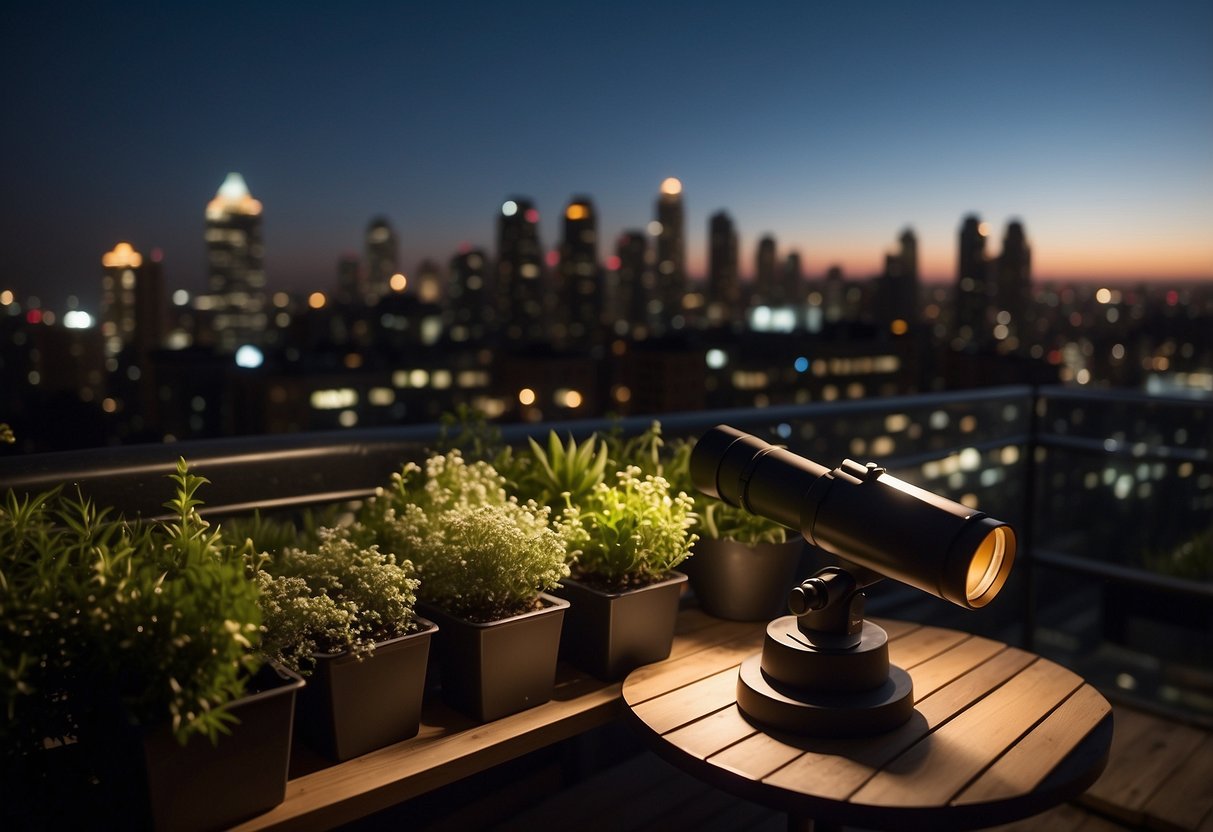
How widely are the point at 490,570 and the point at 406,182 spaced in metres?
54.1

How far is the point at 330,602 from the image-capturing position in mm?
1368

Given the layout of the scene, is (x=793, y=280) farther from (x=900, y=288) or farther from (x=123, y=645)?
(x=123, y=645)

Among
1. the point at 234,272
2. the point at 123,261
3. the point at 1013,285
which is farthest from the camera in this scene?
the point at 234,272

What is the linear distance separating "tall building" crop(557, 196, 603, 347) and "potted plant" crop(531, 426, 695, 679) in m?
78.3

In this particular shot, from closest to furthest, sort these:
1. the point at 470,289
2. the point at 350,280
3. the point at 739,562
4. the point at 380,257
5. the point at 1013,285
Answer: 1. the point at 739,562
2. the point at 1013,285
3. the point at 350,280
4. the point at 470,289
5. the point at 380,257

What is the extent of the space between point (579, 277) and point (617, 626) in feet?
292

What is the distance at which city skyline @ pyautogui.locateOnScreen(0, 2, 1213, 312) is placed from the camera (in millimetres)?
10242

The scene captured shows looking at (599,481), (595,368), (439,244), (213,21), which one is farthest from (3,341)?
(595,368)

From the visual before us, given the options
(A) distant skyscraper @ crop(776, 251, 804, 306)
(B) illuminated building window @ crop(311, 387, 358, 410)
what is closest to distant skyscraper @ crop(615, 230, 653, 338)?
(A) distant skyscraper @ crop(776, 251, 804, 306)

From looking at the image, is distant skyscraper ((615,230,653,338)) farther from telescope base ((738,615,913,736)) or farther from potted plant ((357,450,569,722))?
telescope base ((738,615,913,736))

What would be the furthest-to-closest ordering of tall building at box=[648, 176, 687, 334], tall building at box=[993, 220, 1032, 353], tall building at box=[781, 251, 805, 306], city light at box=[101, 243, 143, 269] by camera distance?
tall building at box=[648, 176, 687, 334] → tall building at box=[781, 251, 805, 306] → tall building at box=[993, 220, 1032, 353] → city light at box=[101, 243, 143, 269]

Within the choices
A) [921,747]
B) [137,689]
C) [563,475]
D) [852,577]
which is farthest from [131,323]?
[921,747]

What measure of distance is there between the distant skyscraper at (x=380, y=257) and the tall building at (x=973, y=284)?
169 ft

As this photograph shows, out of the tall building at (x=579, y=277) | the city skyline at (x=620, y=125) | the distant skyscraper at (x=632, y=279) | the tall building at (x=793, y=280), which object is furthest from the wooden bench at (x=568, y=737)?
the distant skyscraper at (x=632, y=279)
